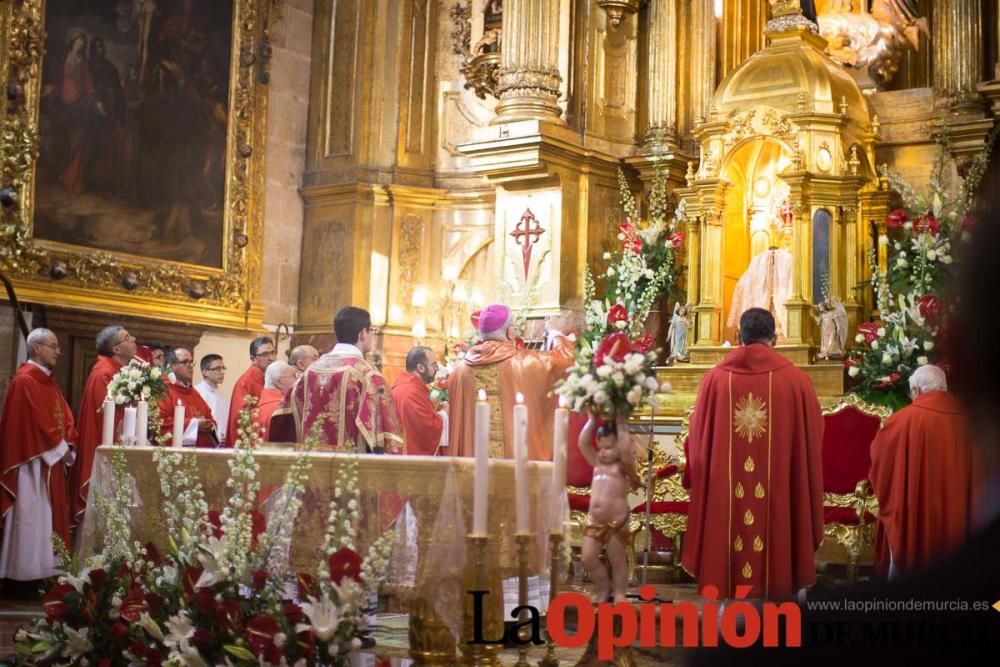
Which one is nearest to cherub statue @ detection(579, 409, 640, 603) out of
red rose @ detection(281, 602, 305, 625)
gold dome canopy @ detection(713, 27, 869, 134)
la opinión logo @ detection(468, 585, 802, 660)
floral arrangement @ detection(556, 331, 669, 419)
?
floral arrangement @ detection(556, 331, 669, 419)

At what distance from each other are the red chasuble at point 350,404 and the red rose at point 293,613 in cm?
157

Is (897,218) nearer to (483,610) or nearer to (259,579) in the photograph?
(483,610)

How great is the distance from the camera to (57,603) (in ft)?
17.0

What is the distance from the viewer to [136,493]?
554 centimetres

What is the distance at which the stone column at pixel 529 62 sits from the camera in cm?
1126

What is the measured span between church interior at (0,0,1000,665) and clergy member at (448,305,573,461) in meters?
1.21

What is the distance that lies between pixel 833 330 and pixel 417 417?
351cm

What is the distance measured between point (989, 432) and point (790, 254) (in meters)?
10.1

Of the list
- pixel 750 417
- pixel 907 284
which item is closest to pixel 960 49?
pixel 907 284

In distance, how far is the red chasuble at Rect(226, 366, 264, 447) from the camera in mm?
10185

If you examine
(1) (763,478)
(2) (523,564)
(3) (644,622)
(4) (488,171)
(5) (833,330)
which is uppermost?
(4) (488,171)

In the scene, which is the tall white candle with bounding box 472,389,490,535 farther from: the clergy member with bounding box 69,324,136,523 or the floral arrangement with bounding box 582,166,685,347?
the floral arrangement with bounding box 582,166,685,347

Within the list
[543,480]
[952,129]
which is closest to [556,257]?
[952,129]

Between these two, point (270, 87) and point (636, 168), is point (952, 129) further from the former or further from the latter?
point (270, 87)
